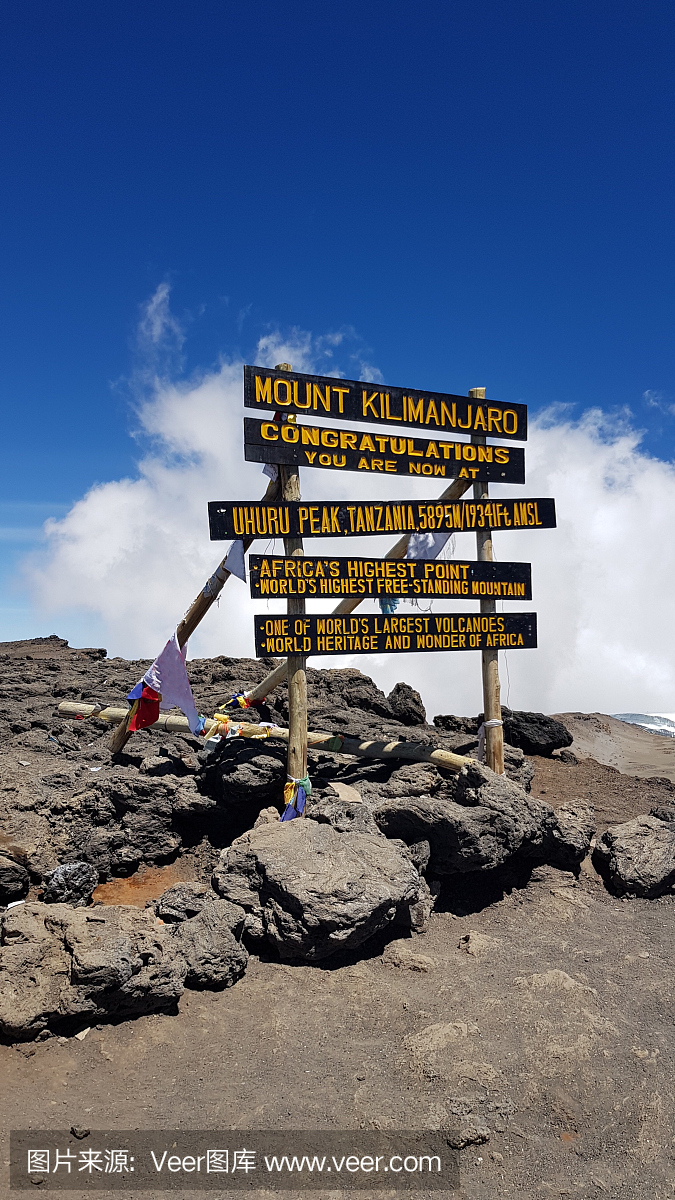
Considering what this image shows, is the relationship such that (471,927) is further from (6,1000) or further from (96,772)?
(96,772)

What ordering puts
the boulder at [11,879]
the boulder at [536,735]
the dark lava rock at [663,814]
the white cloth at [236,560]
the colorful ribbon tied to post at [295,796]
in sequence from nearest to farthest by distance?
the boulder at [11,879], the colorful ribbon tied to post at [295,796], the white cloth at [236,560], the dark lava rock at [663,814], the boulder at [536,735]

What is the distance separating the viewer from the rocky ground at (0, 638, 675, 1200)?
453 centimetres

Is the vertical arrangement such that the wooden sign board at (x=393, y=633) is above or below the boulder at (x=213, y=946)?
above

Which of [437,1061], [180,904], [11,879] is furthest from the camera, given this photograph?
[11,879]

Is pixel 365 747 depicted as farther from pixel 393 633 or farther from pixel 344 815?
pixel 344 815

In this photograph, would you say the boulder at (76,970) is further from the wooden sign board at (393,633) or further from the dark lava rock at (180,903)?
the wooden sign board at (393,633)

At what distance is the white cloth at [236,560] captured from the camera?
28.5 ft

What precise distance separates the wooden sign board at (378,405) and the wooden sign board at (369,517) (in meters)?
0.96

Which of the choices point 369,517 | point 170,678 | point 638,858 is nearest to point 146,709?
point 170,678

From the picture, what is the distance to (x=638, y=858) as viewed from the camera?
798 cm

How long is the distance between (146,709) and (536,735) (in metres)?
6.69

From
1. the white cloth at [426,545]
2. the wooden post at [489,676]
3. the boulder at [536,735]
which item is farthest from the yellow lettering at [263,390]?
the boulder at [536,735]

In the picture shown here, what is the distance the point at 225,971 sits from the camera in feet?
19.1

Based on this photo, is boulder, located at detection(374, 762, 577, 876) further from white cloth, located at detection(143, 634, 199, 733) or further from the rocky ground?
white cloth, located at detection(143, 634, 199, 733)
